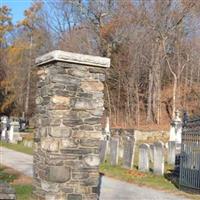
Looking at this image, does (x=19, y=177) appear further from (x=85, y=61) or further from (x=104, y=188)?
(x=85, y=61)

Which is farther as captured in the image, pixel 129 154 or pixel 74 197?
pixel 129 154

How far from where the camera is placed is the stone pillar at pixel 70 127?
8.91 metres

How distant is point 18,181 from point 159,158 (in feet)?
15.8

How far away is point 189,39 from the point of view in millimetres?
39188

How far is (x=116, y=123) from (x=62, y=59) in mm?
32774

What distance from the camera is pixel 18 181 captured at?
13.6 m

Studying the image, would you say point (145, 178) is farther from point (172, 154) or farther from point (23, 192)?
point (23, 192)

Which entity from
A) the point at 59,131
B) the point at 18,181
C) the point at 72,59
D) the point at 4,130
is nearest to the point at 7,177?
the point at 18,181

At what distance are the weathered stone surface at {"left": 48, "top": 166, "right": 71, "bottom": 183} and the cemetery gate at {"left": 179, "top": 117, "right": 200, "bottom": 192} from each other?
17.1 feet

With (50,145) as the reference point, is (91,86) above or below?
above

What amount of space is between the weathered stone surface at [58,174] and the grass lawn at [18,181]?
70.5 inches

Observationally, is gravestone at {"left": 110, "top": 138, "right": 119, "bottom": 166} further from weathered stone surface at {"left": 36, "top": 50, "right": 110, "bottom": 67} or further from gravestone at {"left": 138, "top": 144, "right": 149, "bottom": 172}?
Result: weathered stone surface at {"left": 36, "top": 50, "right": 110, "bottom": 67}

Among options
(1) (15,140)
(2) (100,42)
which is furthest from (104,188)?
(2) (100,42)

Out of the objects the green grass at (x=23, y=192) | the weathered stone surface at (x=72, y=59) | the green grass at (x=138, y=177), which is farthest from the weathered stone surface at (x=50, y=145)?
the green grass at (x=138, y=177)
